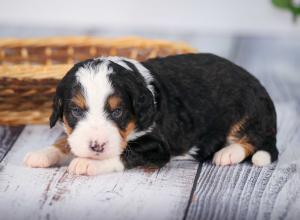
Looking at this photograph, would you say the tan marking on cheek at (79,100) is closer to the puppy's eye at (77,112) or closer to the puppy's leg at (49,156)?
the puppy's eye at (77,112)

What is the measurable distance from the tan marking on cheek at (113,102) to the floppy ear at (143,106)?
0.11 metres

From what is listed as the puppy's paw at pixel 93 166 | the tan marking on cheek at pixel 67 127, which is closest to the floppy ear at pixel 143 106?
the puppy's paw at pixel 93 166

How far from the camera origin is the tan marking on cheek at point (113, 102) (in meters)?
4.30

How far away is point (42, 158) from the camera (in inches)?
185

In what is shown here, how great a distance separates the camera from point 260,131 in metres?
4.92

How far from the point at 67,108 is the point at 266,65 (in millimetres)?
3516

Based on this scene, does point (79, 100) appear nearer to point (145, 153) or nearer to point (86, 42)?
point (145, 153)

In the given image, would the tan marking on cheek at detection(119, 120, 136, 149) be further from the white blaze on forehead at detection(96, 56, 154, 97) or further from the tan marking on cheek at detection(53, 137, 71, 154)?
the tan marking on cheek at detection(53, 137, 71, 154)

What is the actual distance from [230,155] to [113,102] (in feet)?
3.19

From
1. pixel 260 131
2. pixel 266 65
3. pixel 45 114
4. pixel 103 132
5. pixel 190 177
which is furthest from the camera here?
pixel 266 65

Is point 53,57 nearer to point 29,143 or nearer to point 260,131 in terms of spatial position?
point 29,143

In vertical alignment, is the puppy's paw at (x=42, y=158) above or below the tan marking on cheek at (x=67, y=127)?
below

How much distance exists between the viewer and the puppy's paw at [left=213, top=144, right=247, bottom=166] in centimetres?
479

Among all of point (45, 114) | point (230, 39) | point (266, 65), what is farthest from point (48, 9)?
point (45, 114)
